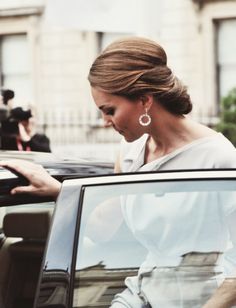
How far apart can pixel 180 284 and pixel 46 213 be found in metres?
0.99

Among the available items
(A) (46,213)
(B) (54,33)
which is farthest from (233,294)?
(B) (54,33)

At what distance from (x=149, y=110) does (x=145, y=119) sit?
0.03 m

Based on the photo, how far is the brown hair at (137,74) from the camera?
3285 mm

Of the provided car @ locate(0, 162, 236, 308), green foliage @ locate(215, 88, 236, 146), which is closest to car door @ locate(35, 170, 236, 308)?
car @ locate(0, 162, 236, 308)

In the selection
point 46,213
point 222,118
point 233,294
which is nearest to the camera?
point 233,294

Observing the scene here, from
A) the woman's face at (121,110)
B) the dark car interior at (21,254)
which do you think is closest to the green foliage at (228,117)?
the dark car interior at (21,254)

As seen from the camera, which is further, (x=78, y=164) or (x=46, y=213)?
(x=78, y=164)

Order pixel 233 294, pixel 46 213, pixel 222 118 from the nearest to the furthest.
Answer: pixel 233 294, pixel 46 213, pixel 222 118

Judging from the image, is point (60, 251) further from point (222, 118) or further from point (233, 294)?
point (222, 118)

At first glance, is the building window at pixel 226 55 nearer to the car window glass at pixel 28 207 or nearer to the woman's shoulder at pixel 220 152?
the car window glass at pixel 28 207

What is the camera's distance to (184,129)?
11.2 feet

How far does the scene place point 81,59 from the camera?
20.2 metres

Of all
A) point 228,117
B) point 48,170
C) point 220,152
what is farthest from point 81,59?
point 220,152

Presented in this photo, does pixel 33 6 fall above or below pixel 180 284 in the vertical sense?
above
